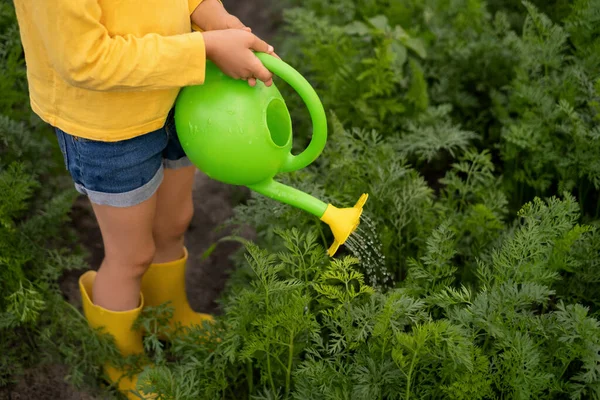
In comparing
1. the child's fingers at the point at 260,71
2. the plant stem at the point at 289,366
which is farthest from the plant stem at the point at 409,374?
the child's fingers at the point at 260,71

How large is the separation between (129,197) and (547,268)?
1205mm

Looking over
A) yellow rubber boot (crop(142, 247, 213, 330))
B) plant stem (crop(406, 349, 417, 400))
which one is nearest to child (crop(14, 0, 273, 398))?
yellow rubber boot (crop(142, 247, 213, 330))

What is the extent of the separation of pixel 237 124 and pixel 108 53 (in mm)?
350

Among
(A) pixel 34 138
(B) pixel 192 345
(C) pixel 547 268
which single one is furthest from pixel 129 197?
(C) pixel 547 268

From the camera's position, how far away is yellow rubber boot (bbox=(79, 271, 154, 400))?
7.13 ft

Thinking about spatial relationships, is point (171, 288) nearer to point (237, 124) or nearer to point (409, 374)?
point (237, 124)

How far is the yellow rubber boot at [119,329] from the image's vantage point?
2.17 m

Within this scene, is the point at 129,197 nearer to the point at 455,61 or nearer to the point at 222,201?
the point at 222,201

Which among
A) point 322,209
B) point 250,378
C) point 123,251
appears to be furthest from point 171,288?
point 322,209

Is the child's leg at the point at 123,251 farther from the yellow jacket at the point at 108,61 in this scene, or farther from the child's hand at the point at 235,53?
the child's hand at the point at 235,53

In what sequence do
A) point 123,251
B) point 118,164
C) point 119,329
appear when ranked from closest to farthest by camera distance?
point 118,164 → point 123,251 → point 119,329

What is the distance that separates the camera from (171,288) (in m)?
2.40

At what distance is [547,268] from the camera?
1.95m

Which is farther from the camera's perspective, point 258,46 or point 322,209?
point 322,209
